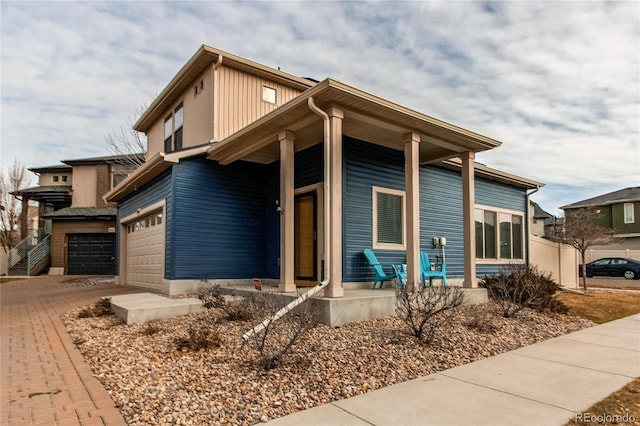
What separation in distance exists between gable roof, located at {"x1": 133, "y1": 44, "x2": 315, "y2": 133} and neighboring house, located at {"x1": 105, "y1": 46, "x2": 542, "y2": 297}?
5 centimetres

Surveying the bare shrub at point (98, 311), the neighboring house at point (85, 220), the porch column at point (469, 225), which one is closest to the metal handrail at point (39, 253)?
the neighboring house at point (85, 220)

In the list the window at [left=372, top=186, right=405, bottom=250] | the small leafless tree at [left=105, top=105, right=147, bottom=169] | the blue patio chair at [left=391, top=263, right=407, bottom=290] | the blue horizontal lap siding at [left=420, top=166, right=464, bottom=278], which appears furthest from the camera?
the small leafless tree at [left=105, top=105, right=147, bottom=169]

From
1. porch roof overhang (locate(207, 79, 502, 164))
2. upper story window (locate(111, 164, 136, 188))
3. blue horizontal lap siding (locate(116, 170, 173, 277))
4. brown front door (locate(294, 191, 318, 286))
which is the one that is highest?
upper story window (locate(111, 164, 136, 188))

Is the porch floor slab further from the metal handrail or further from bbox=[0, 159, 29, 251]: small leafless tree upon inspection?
bbox=[0, 159, 29, 251]: small leafless tree

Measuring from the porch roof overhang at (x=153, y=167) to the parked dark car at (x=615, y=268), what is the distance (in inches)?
853

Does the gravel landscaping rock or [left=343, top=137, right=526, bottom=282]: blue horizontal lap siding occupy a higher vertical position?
[left=343, top=137, right=526, bottom=282]: blue horizontal lap siding

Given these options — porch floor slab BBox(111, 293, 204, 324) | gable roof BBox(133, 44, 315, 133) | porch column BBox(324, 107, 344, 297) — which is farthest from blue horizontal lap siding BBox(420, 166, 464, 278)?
porch floor slab BBox(111, 293, 204, 324)

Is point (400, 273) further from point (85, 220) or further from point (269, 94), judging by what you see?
point (85, 220)

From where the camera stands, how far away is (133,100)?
19.6m

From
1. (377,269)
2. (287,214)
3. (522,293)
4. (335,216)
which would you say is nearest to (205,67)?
(287,214)

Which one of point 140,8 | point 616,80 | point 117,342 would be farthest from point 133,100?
point 616,80

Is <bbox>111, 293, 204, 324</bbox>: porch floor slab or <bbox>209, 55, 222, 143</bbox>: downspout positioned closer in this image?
<bbox>111, 293, 204, 324</bbox>: porch floor slab

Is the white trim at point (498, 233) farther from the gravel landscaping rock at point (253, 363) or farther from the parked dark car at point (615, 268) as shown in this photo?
the parked dark car at point (615, 268)

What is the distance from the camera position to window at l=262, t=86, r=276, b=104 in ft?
35.9
